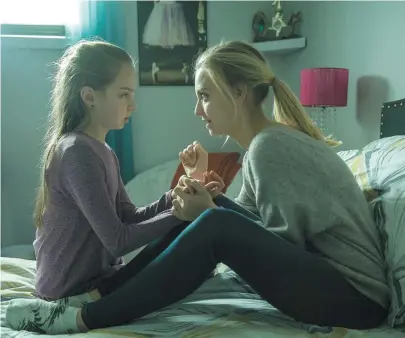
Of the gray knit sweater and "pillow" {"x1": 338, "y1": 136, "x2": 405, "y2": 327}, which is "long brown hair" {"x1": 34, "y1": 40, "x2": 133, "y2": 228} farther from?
"pillow" {"x1": 338, "y1": 136, "x2": 405, "y2": 327}

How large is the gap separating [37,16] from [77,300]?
2.11 metres

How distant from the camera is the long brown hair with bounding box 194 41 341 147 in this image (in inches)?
50.9

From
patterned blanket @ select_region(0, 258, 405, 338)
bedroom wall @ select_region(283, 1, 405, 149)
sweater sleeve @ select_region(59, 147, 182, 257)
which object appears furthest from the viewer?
bedroom wall @ select_region(283, 1, 405, 149)

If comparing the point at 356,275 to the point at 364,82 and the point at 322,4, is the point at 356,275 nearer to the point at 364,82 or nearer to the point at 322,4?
the point at 364,82

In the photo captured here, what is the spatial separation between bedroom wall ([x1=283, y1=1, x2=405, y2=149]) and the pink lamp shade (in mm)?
148

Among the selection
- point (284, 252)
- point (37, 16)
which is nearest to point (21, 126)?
point (37, 16)

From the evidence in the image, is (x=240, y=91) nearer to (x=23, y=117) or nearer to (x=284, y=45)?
(x=284, y=45)

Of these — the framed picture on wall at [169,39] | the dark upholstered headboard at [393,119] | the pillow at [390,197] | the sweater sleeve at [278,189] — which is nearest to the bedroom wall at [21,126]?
the framed picture on wall at [169,39]

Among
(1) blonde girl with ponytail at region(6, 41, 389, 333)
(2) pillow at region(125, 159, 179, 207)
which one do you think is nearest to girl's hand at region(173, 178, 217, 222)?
(1) blonde girl with ponytail at region(6, 41, 389, 333)

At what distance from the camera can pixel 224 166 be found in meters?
2.68

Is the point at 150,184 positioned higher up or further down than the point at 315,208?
further down

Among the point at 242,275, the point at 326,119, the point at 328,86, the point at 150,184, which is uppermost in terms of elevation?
the point at 328,86

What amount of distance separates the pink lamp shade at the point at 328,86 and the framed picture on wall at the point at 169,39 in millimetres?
871

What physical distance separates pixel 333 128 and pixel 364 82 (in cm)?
32
